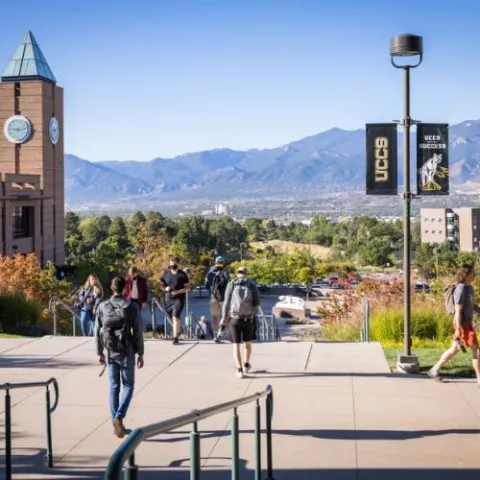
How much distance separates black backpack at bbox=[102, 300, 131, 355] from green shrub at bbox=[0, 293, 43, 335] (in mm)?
10542

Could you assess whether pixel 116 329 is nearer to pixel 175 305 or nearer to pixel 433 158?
pixel 175 305

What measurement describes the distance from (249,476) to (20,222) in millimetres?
56984

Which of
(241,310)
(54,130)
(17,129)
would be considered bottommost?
(241,310)

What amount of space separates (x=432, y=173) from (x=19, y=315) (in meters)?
11.2

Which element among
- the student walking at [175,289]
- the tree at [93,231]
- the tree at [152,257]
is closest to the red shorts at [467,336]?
the student walking at [175,289]

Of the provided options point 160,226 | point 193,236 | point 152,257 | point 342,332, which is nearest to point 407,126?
point 342,332

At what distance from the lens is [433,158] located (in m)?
11.8

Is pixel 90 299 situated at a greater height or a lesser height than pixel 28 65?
lesser

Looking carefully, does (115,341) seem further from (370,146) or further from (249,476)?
(370,146)

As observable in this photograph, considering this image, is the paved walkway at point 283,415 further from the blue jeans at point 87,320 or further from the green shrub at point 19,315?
the green shrub at point 19,315

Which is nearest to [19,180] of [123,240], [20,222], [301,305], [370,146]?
[20,222]

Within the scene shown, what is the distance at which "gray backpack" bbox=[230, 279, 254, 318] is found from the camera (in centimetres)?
1102

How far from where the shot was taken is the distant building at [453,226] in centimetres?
14925

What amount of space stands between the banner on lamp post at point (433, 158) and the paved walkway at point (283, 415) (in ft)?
9.33
